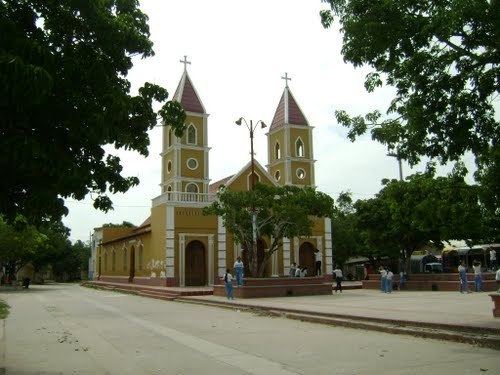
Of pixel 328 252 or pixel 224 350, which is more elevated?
pixel 328 252

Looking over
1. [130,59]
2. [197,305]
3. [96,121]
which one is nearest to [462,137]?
[130,59]

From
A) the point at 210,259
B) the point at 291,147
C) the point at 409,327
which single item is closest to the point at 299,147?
the point at 291,147

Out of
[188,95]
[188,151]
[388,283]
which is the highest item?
[188,95]

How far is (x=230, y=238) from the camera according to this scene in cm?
3847

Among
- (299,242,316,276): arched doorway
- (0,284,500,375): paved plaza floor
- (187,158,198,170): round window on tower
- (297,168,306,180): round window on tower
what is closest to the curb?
(0,284,500,375): paved plaza floor

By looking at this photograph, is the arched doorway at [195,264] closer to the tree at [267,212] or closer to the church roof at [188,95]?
the tree at [267,212]

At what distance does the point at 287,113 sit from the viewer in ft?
143

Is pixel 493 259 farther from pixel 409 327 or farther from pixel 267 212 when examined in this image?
pixel 409 327

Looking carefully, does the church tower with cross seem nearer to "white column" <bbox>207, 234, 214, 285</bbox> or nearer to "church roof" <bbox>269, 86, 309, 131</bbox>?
"church roof" <bbox>269, 86, 309, 131</bbox>

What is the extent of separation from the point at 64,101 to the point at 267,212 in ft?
77.3

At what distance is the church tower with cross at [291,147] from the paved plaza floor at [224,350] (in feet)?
90.1

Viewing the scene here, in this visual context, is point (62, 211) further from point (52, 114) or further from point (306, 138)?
point (306, 138)

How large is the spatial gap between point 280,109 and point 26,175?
128 feet

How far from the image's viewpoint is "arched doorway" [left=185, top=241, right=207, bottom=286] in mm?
37000
